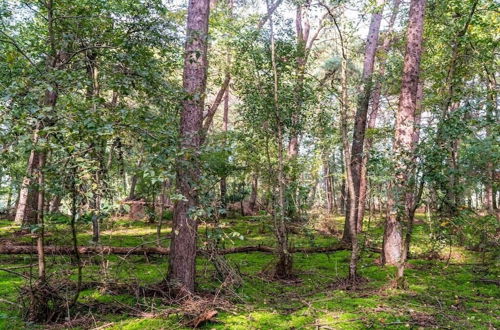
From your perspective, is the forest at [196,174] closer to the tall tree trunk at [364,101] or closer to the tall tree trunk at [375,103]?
the tall tree trunk at [364,101]

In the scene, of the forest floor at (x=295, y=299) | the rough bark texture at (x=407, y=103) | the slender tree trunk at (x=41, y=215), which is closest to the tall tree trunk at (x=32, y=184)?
the slender tree trunk at (x=41, y=215)

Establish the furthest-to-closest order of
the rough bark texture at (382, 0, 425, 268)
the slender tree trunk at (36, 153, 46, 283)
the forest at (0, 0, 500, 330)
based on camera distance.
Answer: the rough bark texture at (382, 0, 425, 268)
the slender tree trunk at (36, 153, 46, 283)
the forest at (0, 0, 500, 330)

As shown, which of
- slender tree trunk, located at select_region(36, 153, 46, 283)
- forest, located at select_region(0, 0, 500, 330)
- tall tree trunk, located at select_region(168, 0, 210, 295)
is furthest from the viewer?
tall tree trunk, located at select_region(168, 0, 210, 295)

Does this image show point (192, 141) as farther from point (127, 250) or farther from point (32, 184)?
point (127, 250)

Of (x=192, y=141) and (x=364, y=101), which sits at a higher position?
(x=364, y=101)

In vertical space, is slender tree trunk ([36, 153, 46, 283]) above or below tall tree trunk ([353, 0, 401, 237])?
below

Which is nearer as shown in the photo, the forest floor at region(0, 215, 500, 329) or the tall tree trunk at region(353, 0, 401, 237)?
the forest floor at region(0, 215, 500, 329)

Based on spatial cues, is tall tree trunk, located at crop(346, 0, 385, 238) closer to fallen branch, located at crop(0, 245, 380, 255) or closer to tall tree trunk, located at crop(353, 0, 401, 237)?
tall tree trunk, located at crop(353, 0, 401, 237)

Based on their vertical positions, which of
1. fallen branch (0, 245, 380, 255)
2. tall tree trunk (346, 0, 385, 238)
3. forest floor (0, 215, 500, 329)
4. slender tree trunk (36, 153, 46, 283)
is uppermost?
tall tree trunk (346, 0, 385, 238)

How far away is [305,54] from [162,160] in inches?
326

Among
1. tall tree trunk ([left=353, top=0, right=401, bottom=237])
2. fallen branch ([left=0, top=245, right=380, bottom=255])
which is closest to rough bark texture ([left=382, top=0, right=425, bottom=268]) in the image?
tall tree trunk ([left=353, top=0, right=401, bottom=237])

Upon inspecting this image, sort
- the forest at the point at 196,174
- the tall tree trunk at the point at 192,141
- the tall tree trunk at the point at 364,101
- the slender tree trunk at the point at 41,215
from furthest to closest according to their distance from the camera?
1. the tall tree trunk at the point at 364,101
2. the tall tree trunk at the point at 192,141
3. the slender tree trunk at the point at 41,215
4. the forest at the point at 196,174

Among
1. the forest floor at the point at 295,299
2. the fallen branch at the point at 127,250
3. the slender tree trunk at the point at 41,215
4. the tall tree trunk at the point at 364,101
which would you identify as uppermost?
the tall tree trunk at the point at 364,101

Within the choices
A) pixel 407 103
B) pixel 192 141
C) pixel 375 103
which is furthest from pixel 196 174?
pixel 375 103
